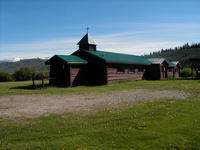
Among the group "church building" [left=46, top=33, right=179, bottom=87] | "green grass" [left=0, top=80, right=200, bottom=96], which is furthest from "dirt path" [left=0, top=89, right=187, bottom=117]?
"church building" [left=46, top=33, right=179, bottom=87]

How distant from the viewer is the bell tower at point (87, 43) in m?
32.4

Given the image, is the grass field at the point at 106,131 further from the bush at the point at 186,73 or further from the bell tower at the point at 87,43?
the bush at the point at 186,73

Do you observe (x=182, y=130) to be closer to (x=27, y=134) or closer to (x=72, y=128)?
(x=72, y=128)

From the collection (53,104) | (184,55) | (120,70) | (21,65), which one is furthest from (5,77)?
(184,55)

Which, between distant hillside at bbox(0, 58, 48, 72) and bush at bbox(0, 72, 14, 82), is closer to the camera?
bush at bbox(0, 72, 14, 82)

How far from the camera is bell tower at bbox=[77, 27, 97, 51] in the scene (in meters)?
32.4

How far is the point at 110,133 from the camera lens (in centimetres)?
645

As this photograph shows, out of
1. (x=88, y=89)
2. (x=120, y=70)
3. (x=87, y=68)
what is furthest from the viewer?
(x=120, y=70)

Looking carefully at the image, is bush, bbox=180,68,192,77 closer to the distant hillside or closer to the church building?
the church building

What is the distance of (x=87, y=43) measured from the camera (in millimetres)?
32156

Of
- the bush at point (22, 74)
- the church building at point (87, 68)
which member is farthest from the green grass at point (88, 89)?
the bush at point (22, 74)

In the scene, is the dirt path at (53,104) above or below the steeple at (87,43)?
below

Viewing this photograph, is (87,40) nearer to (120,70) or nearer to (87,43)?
(87,43)

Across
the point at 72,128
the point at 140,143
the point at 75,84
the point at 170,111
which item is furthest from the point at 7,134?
the point at 75,84
